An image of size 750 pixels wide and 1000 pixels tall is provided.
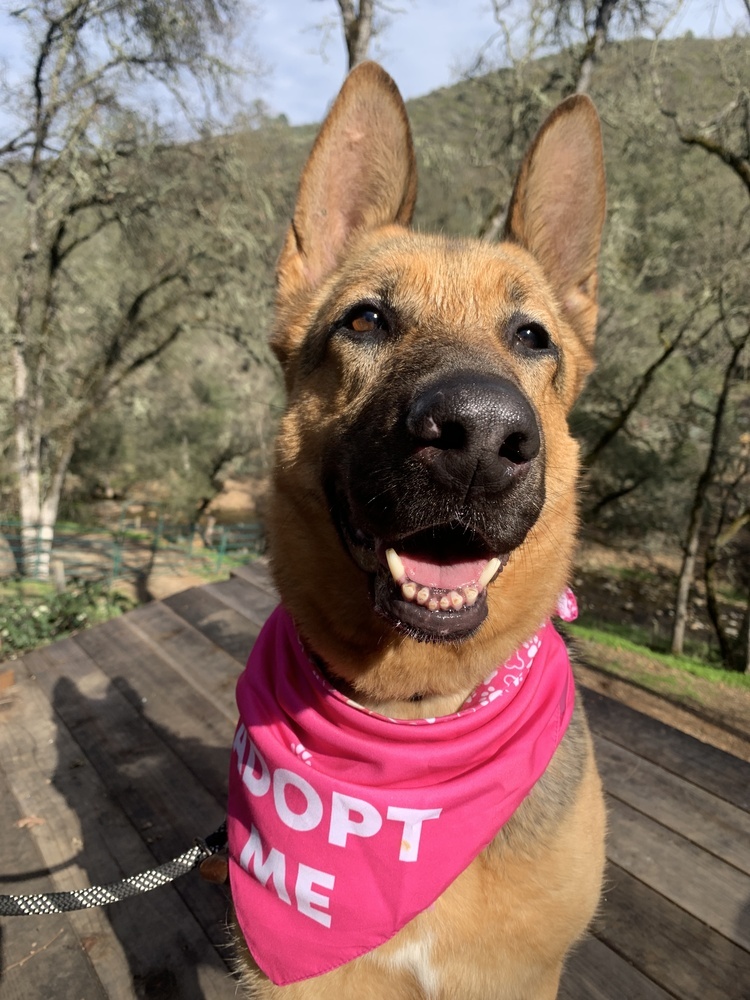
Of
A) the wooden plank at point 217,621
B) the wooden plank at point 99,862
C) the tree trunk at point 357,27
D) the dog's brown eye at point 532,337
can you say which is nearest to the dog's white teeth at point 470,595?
the dog's brown eye at point 532,337

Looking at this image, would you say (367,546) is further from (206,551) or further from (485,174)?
(206,551)

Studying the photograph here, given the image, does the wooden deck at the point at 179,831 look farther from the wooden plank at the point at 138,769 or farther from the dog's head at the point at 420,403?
the dog's head at the point at 420,403

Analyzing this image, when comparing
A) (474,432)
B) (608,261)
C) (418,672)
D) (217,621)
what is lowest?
(217,621)

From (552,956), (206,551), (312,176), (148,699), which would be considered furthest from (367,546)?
(206,551)

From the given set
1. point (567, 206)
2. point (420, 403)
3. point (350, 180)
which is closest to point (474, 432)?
point (420, 403)

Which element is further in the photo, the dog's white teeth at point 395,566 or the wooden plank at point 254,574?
the wooden plank at point 254,574

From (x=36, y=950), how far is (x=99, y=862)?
18.6 inches

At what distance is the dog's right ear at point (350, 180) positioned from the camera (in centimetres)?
238

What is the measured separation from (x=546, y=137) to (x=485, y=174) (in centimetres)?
1427

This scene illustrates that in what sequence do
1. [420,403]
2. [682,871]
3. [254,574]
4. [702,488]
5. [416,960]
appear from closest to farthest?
[420,403], [416,960], [682,871], [254,574], [702,488]

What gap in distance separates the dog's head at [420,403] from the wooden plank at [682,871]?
1697mm

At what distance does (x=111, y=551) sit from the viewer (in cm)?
1536

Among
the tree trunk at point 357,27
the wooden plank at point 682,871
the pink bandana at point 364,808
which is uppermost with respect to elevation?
the tree trunk at point 357,27

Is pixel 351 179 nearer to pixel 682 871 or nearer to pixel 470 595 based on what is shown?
pixel 470 595
